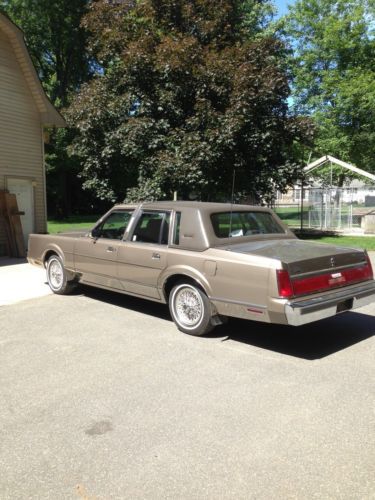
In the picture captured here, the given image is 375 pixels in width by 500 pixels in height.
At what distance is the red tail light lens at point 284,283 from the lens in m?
4.71

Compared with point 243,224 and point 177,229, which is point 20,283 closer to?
point 177,229

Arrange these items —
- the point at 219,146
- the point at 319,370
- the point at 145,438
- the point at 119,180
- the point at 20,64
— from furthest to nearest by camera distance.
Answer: the point at 119,180 → the point at 219,146 → the point at 20,64 → the point at 319,370 → the point at 145,438

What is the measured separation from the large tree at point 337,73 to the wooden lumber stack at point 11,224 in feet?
68.5

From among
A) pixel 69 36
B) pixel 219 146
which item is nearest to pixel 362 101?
pixel 219 146

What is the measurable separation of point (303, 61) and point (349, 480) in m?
35.6

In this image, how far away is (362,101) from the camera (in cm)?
2777

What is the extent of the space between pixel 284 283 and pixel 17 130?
1150 cm

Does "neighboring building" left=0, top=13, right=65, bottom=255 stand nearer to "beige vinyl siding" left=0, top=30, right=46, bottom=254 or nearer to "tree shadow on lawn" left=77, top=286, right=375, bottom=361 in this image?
"beige vinyl siding" left=0, top=30, right=46, bottom=254

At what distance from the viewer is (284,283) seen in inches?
186

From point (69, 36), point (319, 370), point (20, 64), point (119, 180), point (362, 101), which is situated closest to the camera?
point (319, 370)

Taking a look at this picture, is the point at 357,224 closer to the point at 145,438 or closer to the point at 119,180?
the point at 119,180

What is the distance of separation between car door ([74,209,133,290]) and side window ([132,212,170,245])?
30 centimetres

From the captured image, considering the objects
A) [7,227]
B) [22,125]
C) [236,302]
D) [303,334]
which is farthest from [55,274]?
[22,125]

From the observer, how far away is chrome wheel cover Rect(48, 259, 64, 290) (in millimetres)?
7996
